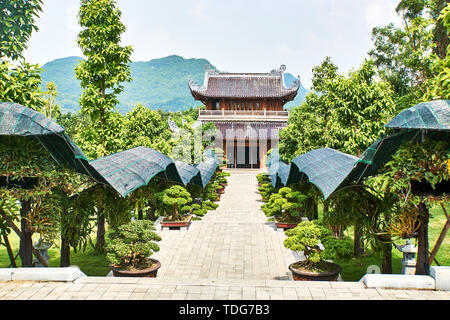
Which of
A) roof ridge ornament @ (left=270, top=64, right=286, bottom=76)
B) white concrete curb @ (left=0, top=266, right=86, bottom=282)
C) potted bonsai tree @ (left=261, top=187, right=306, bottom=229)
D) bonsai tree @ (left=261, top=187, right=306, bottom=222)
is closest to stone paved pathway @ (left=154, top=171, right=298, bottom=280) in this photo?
potted bonsai tree @ (left=261, top=187, right=306, bottom=229)

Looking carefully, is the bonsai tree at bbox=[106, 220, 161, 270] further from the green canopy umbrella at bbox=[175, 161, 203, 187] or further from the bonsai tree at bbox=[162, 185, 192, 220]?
the green canopy umbrella at bbox=[175, 161, 203, 187]

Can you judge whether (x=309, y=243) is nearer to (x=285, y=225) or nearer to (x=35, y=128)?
(x=35, y=128)

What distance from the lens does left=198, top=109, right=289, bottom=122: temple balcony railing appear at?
3706 centimetres

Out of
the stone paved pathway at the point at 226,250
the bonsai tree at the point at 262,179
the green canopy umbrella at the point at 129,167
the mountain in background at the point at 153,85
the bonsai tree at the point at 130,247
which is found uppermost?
the mountain in background at the point at 153,85

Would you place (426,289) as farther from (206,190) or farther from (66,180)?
(206,190)

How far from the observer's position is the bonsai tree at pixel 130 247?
7387 mm

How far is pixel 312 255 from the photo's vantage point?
7285 mm

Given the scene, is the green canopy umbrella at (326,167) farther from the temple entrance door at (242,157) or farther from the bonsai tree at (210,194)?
the temple entrance door at (242,157)

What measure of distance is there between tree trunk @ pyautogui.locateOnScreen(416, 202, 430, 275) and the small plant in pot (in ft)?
4.85

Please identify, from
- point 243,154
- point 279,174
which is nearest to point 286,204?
point 279,174

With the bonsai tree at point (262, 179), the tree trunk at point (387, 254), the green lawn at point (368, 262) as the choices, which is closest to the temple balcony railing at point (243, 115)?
the bonsai tree at point (262, 179)

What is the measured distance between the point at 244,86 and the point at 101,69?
2903cm

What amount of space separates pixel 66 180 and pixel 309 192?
298 inches

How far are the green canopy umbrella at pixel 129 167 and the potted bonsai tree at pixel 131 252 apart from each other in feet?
2.75
